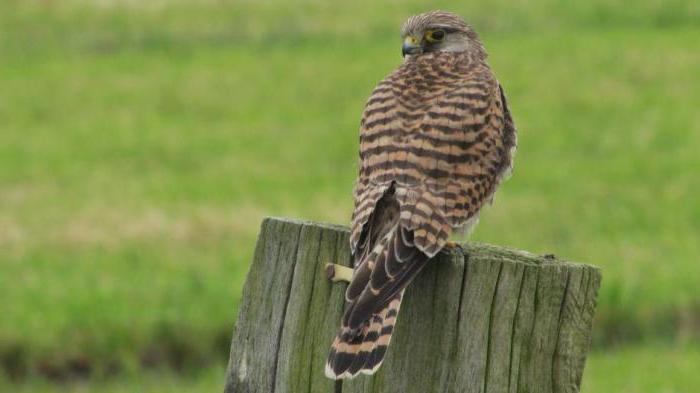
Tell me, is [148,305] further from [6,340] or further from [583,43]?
[583,43]

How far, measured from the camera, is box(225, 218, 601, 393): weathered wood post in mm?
3840

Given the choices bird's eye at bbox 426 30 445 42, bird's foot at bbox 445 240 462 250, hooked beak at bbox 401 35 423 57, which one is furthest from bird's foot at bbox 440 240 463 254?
bird's eye at bbox 426 30 445 42

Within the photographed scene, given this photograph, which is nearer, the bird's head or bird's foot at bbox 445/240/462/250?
bird's foot at bbox 445/240/462/250

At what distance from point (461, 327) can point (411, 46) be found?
2.11 meters

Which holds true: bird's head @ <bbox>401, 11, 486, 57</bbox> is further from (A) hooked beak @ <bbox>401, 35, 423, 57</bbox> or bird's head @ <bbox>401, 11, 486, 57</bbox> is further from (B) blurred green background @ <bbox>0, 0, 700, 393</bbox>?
(B) blurred green background @ <bbox>0, 0, 700, 393</bbox>

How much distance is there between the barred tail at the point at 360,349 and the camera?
147 inches

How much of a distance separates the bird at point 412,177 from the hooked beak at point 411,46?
0.32 ft

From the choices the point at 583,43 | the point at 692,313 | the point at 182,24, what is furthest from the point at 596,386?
the point at 182,24

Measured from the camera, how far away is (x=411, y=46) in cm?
571

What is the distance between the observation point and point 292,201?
12.6m

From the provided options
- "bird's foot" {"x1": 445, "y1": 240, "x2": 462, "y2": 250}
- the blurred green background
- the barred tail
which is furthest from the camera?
the blurred green background

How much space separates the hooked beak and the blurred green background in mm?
3509

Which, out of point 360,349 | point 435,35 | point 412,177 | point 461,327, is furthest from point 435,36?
point 360,349

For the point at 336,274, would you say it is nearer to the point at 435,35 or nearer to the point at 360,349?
the point at 360,349
